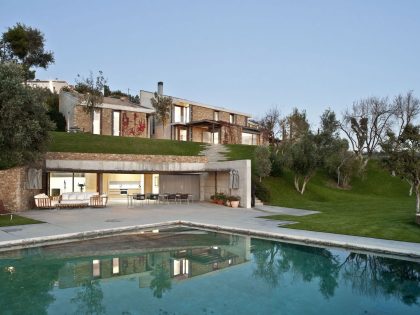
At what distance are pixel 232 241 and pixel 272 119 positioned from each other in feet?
131

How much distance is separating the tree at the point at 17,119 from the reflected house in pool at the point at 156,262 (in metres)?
6.94

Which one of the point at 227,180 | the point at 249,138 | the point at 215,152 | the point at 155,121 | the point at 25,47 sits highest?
the point at 25,47

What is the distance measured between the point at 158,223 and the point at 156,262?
17.8 feet

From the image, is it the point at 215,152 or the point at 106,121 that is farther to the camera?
the point at 106,121

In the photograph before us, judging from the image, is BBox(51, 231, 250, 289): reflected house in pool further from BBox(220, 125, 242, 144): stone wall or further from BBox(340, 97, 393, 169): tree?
BBox(340, 97, 393, 169): tree

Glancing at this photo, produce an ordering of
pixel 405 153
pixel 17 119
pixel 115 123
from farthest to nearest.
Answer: pixel 115 123
pixel 17 119
pixel 405 153

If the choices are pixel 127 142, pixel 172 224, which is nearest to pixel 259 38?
pixel 127 142

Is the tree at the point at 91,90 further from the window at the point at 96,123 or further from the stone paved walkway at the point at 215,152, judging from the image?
the stone paved walkway at the point at 215,152

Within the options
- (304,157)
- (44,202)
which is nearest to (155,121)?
(304,157)

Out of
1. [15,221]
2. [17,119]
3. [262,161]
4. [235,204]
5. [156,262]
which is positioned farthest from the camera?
[262,161]

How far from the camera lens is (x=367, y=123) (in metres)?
46.8

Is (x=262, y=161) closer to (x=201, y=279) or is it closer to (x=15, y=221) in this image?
(x=15, y=221)

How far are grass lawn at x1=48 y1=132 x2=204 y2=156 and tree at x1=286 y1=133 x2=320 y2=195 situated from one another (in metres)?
8.02

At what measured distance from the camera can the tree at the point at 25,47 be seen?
41.6 metres
